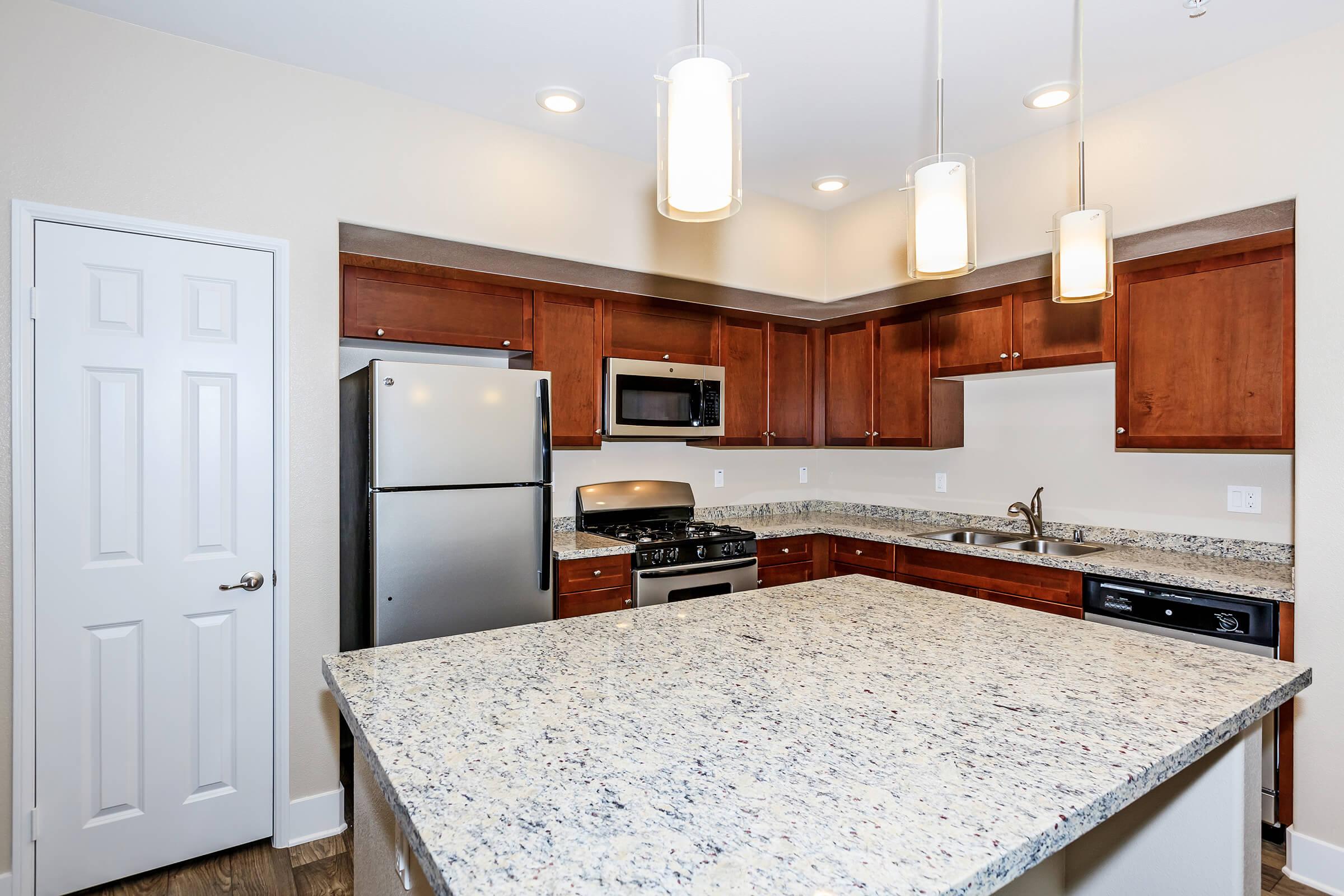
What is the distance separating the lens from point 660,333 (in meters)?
3.76

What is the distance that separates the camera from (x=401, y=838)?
1.26 meters

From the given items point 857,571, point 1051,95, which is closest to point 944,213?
point 1051,95

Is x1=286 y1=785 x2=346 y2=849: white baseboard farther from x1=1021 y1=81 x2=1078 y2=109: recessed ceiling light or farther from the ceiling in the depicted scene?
x1=1021 y1=81 x2=1078 y2=109: recessed ceiling light

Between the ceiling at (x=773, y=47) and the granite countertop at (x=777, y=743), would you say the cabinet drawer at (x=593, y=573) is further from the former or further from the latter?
the ceiling at (x=773, y=47)

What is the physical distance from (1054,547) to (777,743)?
2844 millimetres

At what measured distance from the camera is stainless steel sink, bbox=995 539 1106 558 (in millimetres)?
3264

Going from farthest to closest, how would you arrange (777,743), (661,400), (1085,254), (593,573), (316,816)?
(661,400) < (593,573) < (316,816) < (1085,254) < (777,743)

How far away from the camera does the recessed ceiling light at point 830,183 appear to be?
12.3 ft

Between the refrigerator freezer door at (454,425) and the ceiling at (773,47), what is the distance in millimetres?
1125

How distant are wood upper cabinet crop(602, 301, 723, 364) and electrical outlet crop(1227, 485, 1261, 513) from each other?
242 centimetres

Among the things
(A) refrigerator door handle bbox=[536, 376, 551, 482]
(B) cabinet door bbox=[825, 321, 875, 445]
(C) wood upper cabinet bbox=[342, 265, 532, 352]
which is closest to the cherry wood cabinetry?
(A) refrigerator door handle bbox=[536, 376, 551, 482]

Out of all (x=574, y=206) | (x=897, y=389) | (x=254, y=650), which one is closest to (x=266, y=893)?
(x=254, y=650)

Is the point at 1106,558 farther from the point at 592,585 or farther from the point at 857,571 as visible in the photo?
the point at 592,585

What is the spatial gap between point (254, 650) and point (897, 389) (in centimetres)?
330
